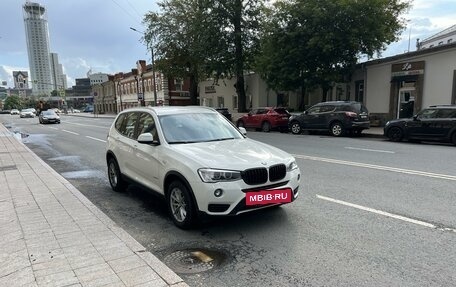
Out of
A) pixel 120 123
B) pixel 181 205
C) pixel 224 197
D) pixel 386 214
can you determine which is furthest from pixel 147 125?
pixel 386 214

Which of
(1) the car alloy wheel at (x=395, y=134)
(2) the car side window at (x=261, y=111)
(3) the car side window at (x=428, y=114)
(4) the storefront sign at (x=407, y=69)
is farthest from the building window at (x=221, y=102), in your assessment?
(3) the car side window at (x=428, y=114)

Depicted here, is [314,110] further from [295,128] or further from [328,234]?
[328,234]

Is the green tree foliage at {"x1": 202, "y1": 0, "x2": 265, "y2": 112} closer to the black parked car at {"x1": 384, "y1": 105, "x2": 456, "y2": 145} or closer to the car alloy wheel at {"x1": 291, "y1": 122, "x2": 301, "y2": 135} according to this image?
the car alloy wheel at {"x1": 291, "y1": 122, "x2": 301, "y2": 135}

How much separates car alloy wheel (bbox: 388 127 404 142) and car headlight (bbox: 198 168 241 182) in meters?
13.5

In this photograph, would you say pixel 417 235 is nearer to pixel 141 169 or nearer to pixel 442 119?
pixel 141 169

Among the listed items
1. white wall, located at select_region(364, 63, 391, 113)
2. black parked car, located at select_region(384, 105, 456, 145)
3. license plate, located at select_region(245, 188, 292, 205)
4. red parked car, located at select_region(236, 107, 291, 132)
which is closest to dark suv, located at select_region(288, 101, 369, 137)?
red parked car, located at select_region(236, 107, 291, 132)

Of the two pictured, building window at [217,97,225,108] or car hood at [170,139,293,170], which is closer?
car hood at [170,139,293,170]

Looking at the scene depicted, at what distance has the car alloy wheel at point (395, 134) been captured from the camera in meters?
15.6

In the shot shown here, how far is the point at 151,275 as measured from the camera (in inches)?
134

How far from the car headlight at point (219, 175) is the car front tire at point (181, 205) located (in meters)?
0.42

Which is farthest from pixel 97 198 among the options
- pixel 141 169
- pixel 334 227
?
pixel 334 227

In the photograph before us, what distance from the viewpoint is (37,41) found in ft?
262

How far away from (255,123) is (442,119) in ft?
39.0

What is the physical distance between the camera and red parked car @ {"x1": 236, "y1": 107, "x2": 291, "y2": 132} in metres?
22.7
